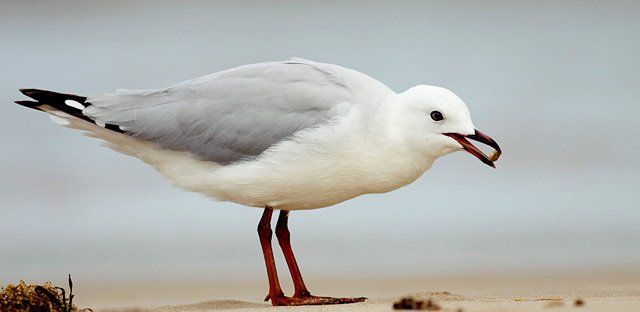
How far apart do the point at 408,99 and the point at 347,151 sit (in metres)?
0.35

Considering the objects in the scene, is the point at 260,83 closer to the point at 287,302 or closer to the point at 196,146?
the point at 196,146

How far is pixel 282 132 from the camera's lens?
5.32 meters

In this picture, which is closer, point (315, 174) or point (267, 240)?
point (315, 174)

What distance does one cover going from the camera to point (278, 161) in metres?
5.27

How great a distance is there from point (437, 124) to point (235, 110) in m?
0.91

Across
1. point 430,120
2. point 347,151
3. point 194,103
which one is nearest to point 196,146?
point 194,103

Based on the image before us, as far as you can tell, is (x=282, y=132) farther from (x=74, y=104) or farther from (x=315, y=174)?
(x=74, y=104)

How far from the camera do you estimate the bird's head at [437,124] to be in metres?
5.12

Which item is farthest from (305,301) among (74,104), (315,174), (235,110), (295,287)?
(74,104)

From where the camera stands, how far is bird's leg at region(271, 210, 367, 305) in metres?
5.34

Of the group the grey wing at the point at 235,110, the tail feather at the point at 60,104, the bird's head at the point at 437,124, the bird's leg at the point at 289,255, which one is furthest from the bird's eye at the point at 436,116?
the tail feather at the point at 60,104

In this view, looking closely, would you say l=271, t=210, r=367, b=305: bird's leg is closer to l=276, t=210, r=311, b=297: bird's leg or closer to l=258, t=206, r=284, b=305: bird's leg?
l=276, t=210, r=311, b=297: bird's leg

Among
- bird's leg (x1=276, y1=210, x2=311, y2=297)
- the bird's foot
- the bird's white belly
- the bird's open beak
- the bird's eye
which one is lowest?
the bird's foot

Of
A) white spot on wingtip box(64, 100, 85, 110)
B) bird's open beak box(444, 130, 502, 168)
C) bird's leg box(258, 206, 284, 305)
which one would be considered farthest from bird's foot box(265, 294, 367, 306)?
white spot on wingtip box(64, 100, 85, 110)
